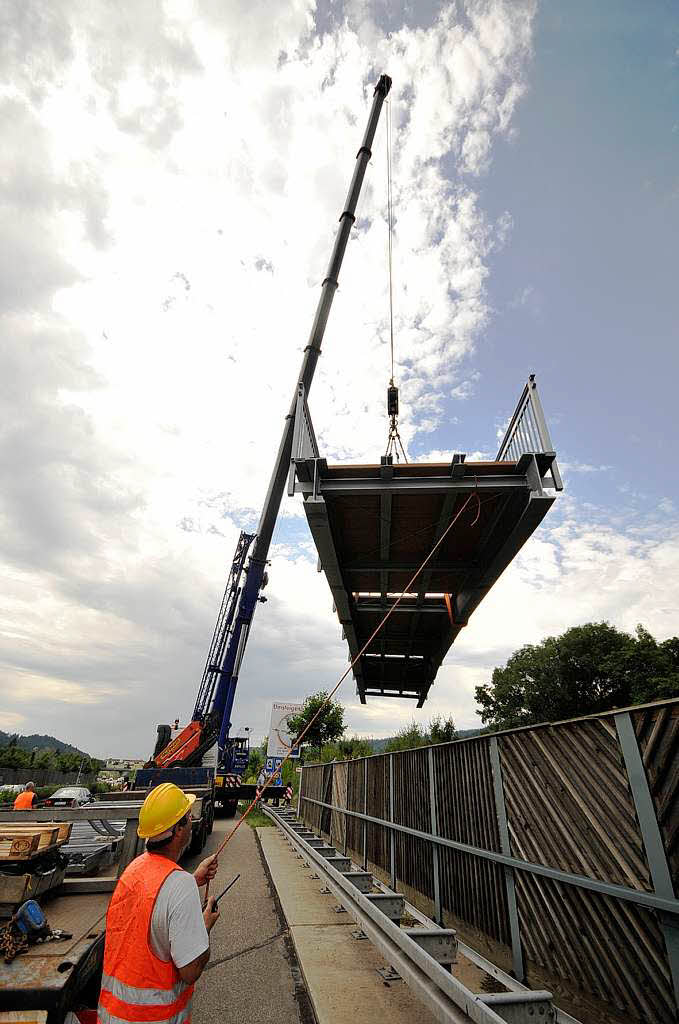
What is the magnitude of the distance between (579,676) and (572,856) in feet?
139

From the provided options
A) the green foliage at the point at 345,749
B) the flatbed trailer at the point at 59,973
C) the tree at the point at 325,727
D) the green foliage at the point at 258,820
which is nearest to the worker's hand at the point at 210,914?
the flatbed trailer at the point at 59,973

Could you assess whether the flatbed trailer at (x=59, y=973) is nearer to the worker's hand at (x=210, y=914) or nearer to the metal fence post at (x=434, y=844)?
the worker's hand at (x=210, y=914)

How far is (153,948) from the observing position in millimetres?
2156

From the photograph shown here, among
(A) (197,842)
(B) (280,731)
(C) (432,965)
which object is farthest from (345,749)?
(C) (432,965)

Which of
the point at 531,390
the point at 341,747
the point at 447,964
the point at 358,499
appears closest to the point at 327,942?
the point at 447,964

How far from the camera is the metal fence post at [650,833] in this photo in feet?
8.78

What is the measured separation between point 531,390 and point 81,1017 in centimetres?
662

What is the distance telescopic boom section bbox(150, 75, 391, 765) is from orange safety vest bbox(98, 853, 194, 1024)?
13290 millimetres

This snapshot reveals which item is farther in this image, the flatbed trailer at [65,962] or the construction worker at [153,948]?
the flatbed trailer at [65,962]

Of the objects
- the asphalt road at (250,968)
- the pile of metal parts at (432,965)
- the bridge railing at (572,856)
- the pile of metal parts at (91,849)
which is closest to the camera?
the bridge railing at (572,856)

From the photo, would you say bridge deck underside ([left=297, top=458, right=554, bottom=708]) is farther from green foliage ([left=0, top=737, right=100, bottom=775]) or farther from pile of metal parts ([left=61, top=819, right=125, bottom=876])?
green foliage ([left=0, top=737, right=100, bottom=775])

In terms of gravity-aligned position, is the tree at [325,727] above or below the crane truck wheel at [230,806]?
above

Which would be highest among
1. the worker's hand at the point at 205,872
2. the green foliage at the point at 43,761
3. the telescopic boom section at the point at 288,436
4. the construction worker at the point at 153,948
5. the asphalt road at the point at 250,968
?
the telescopic boom section at the point at 288,436

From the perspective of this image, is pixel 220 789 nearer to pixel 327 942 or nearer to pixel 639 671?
pixel 327 942
